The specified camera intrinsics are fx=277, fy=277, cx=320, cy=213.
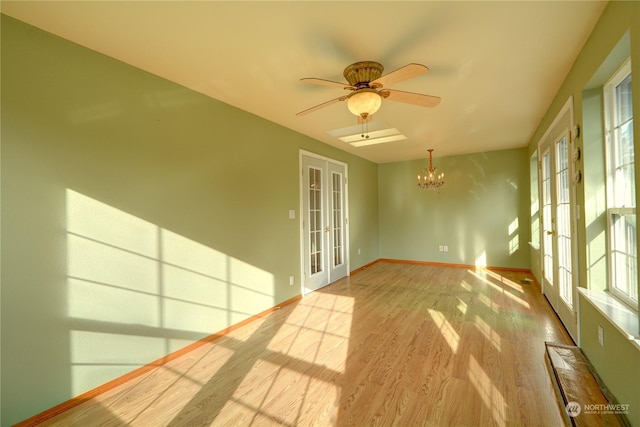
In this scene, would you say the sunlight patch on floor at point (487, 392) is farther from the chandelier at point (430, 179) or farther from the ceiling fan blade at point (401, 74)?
the chandelier at point (430, 179)

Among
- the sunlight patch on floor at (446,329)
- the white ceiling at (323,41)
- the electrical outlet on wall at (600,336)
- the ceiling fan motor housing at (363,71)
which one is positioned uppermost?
the white ceiling at (323,41)

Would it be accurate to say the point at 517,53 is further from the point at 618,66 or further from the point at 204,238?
the point at 204,238

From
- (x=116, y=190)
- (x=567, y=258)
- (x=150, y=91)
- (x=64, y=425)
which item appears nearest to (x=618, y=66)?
(x=567, y=258)

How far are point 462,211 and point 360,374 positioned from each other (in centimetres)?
485

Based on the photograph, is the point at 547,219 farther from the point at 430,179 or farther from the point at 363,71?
the point at 363,71

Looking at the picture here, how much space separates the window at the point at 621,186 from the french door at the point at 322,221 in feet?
10.6

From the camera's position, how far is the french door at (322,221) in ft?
14.1

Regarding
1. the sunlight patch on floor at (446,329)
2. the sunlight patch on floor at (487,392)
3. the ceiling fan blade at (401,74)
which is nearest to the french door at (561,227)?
the sunlight patch on floor at (446,329)

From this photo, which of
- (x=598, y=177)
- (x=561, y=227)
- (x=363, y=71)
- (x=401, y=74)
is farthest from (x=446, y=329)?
(x=363, y=71)

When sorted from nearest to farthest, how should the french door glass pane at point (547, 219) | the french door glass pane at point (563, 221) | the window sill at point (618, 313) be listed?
the window sill at point (618, 313) → the french door glass pane at point (563, 221) → the french door glass pane at point (547, 219)

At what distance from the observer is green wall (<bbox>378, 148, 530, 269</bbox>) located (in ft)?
18.0

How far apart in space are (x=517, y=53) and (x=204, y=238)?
314 centimetres

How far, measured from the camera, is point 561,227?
10.2ft

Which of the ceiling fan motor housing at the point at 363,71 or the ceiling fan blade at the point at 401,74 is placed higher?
the ceiling fan motor housing at the point at 363,71
